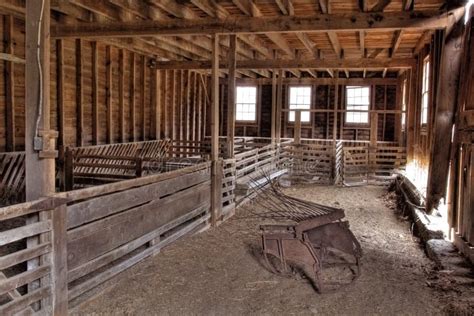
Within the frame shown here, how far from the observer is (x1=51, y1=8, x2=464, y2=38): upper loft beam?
6.21m

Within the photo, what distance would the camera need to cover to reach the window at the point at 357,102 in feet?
59.0

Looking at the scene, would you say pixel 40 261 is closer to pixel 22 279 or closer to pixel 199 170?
pixel 22 279

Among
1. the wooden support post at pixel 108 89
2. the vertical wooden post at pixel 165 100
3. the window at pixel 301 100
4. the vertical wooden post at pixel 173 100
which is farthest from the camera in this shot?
the window at pixel 301 100

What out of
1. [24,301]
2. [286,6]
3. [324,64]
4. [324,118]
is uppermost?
[286,6]

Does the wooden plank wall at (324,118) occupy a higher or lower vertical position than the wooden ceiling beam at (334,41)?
lower

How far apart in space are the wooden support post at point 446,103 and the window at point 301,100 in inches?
489

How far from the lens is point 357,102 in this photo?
18094mm

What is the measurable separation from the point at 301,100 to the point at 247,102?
227cm

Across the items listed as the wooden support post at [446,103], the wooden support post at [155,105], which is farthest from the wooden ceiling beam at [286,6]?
the wooden support post at [155,105]

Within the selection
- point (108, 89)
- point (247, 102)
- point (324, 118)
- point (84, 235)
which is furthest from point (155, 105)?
point (84, 235)

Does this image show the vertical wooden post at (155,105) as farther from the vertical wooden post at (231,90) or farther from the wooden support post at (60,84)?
the vertical wooden post at (231,90)

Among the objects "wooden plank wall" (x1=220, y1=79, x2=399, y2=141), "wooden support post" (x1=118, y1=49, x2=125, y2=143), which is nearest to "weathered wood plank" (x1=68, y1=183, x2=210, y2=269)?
"wooden support post" (x1=118, y1=49, x2=125, y2=143)

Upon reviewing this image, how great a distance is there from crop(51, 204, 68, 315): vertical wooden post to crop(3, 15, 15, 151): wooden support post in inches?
200

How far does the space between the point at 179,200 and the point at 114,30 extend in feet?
9.47
